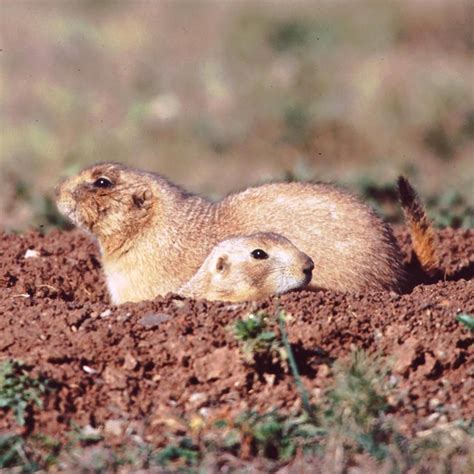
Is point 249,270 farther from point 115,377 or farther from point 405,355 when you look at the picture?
point 115,377

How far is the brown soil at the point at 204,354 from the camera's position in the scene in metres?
4.61

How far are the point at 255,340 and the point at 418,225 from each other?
210 centimetres

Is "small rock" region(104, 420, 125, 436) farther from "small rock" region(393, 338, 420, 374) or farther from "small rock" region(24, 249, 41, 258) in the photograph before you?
"small rock" region(24, 249, 41, 258)

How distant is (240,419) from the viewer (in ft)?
14.4

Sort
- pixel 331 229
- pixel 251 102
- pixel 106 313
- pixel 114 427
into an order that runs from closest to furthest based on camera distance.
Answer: pixel 114 427, pixel 106 313, pixel 331 229, pixel 251 102

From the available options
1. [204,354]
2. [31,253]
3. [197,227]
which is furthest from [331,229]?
[31,253]

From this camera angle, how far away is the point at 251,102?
14.0 m

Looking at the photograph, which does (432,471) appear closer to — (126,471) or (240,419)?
(240,419)

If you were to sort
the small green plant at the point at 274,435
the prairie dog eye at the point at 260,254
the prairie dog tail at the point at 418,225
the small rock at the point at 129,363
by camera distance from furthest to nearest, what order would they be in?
the prairie dog tail at the point at 418,225
the prairie dog eye at the point at 260,254
the small rock at the point at 129,363
the small green plant at the point at 274,435

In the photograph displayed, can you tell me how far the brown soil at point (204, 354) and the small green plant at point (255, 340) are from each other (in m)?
0.08

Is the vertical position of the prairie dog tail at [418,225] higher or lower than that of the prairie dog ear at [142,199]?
lower

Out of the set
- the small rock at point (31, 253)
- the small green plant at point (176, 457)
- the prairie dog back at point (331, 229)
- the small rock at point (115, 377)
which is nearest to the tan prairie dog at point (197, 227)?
the prairie dog back at point (331, 229)

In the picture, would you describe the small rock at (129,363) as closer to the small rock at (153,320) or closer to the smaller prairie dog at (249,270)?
the small rock at (153,320)

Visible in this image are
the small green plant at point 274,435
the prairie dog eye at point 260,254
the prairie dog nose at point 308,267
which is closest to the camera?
the small green plant at point 274,435
